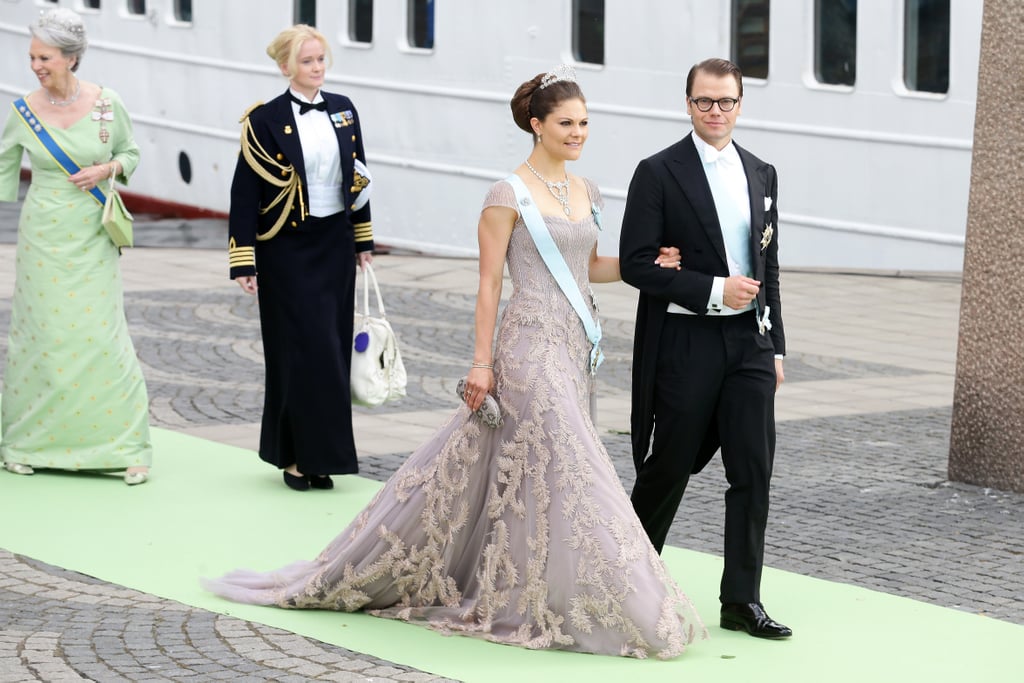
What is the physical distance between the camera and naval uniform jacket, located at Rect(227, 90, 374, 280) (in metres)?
8.09

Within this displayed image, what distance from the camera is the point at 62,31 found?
8.26 metres

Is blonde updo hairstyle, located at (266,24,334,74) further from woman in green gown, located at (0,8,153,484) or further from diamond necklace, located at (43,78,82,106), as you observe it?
diamond necklace, located at (43,78,82,106)

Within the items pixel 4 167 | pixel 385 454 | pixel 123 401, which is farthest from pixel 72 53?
pixel 385 454

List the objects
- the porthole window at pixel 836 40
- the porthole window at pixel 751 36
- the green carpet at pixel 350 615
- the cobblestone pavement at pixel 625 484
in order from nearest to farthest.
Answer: the green carpet at pixel 350 615 < the cobblestone pavement at pixel 625 484 < the porthole window at pixel 836 40 < the porthole window at pixel 751 36

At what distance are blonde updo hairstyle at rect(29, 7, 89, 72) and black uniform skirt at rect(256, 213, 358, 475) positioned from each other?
45.6 inches

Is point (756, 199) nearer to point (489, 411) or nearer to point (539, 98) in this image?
point (539, 98)

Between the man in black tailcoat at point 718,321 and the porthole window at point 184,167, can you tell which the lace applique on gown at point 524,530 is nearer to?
the man in black tailcoat at point 718,321

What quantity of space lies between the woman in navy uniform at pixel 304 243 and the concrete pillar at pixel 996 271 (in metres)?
2.67

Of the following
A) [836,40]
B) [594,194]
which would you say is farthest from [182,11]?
[594,194]

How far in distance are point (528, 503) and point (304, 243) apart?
2666mm

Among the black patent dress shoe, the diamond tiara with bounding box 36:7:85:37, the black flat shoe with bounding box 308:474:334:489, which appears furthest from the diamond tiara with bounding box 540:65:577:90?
the diamond tiara with bounding box 36:7:85:37

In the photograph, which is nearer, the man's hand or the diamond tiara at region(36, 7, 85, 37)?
the man's hand

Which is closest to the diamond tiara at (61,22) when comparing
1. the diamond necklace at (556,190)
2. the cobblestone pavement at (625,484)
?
the cobblestone pavement at (625,484)

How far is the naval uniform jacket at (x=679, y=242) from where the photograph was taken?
5.95 metres
